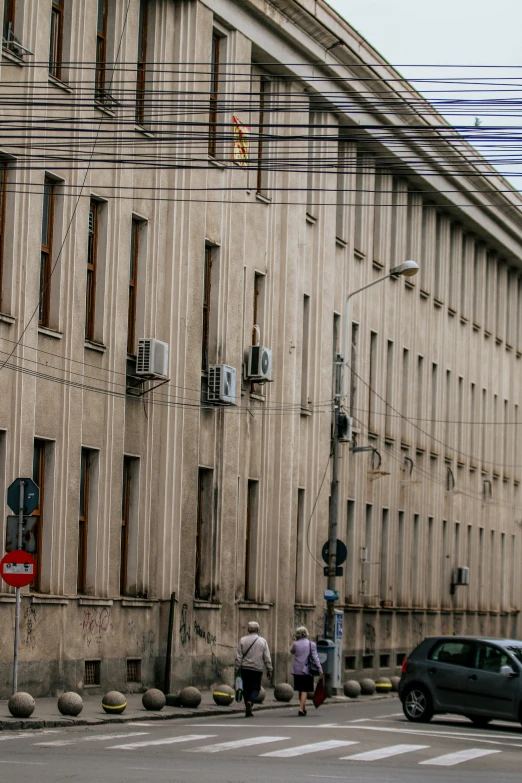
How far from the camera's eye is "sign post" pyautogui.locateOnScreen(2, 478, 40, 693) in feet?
70.4

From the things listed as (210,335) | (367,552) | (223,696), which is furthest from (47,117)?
(367,552)

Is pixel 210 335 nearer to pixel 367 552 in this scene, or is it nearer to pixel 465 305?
pixel 367 552

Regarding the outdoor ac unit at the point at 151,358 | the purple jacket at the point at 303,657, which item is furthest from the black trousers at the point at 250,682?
the outdoor ac unit at the point at 151,358

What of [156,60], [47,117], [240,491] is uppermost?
[156,60]

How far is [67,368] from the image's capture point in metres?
26.8

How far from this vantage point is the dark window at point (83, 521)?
90.8 feet

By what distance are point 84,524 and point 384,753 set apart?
1020cm

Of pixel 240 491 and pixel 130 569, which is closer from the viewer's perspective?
pixel 130 569

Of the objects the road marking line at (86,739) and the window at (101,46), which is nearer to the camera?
the road marking line at (86,739)

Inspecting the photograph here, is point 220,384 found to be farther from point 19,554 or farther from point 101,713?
point 19,554

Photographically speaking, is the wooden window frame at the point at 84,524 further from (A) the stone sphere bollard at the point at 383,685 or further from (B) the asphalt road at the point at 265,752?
(A) the stone sphere bollard at the point at 383,685

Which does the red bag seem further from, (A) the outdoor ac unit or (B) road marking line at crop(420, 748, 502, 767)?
(B) road marking line at crop(420, 748, 502, 767)

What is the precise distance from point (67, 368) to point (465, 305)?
27.5 meters

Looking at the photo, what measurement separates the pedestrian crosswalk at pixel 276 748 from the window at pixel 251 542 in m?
14.4
